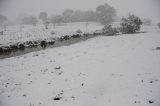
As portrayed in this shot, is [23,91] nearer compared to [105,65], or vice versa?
[23,91]

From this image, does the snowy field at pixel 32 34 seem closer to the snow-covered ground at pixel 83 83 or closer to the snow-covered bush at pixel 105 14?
the snow-covered bush at pixel 105 14

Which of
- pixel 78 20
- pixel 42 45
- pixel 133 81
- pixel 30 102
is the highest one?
pixel 78 20

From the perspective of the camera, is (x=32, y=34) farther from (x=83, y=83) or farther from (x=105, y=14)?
(x=105, y=14)

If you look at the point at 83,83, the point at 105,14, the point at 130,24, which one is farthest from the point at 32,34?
the point at 105,14

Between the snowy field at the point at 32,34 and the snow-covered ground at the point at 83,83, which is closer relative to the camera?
the snow-covered ground at the point at 83,83

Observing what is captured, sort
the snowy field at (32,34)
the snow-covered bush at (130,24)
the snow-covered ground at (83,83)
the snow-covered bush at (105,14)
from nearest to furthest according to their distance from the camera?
the snow-covered ground at (83,83)
the snowy field at (32,34)
the snow-covered bush at (130,24)
the snow-covered bush at (105,14)

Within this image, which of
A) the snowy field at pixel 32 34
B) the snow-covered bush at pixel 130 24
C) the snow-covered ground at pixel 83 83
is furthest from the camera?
the snow-covered bush at pixel 130 24

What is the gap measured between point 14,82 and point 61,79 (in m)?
4.27

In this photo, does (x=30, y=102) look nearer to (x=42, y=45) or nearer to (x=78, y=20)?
(x=42, y=45)

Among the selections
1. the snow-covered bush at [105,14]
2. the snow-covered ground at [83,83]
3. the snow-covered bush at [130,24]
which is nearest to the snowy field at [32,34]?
the snow-covered bush at [130,24]

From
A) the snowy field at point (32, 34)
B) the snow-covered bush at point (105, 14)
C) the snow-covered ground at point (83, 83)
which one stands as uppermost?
the snow-covered bush at point (105, 14)

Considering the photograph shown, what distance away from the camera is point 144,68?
15570 mm

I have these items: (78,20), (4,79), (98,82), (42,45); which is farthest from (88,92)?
(78,20)

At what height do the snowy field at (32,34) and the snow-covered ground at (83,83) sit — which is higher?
the snowy field at (32,34)
